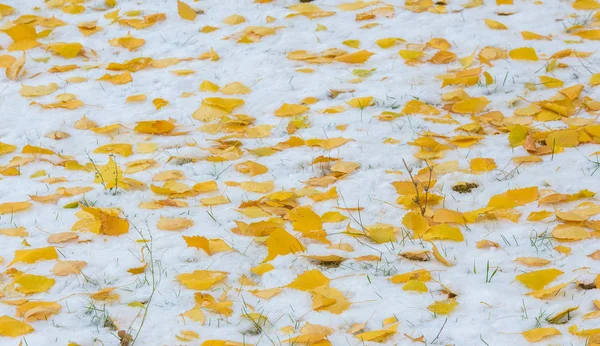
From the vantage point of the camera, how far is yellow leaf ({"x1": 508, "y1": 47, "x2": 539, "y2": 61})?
425 cm

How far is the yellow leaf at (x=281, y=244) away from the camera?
2736mm

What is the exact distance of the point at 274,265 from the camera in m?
2.69

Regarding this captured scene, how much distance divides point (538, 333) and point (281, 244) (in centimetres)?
96

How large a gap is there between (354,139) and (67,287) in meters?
1.56

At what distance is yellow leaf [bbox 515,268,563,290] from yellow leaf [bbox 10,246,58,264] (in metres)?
1.64

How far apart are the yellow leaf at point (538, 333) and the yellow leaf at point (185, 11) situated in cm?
341

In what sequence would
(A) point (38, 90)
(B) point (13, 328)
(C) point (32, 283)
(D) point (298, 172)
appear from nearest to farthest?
(B) point (13, 328) < (C) point (32, 283) < (D) point (298, 172) < (A) point (38, 90)

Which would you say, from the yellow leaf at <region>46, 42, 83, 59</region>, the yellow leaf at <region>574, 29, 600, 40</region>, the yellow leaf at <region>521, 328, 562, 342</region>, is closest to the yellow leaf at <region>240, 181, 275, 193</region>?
the yellow leaf at <region>521, 328, 562, 342</region>

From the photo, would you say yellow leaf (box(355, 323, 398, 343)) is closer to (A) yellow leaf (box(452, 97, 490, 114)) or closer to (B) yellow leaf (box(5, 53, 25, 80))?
(A) yellow leaf (box(452, 97, 490, 114))

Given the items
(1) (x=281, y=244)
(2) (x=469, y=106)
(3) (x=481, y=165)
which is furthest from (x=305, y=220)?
(2) (x=469, y=106)

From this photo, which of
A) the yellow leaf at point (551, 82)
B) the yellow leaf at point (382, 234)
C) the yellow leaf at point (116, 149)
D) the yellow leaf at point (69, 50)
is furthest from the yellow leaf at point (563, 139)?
the yellow leaf at point (69, 50)

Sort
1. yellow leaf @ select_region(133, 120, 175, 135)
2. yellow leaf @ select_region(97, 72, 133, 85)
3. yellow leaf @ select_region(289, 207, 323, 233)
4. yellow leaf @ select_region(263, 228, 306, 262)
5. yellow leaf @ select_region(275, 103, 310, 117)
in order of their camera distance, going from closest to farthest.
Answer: yellow leaf @ select_region(263, 228, 306, 262)
yellow leaf @ select_region(289, 207, 323, 233)
yellow leaf @ select_region(133, 120, 175, 135)
yellow leaf @ select_region(275, 103, 310, 117)
yellow leaf @ select_region(97, 72, 133, 85)

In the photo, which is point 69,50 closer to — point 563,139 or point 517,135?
point 517,135

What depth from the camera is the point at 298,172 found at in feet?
11.1
